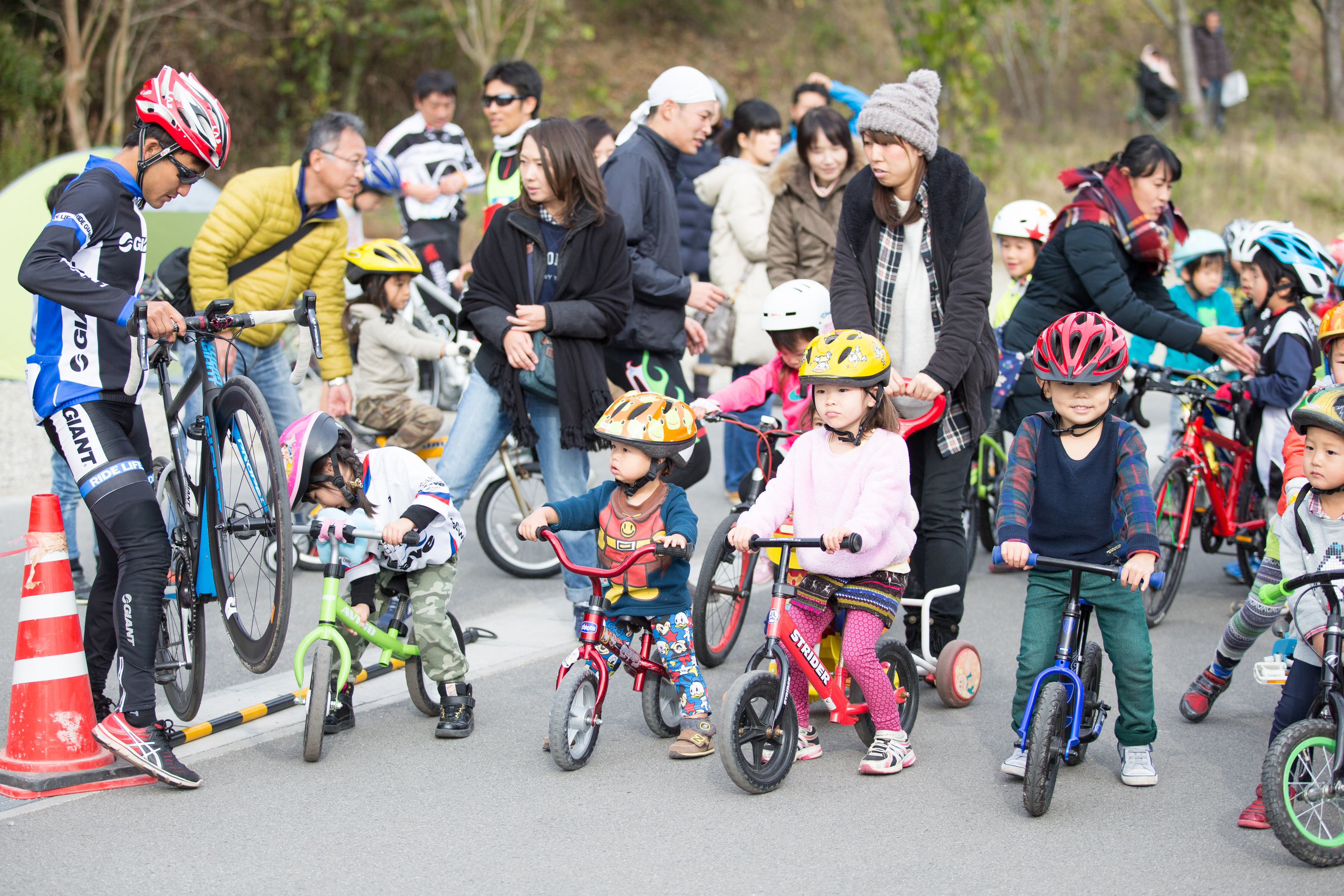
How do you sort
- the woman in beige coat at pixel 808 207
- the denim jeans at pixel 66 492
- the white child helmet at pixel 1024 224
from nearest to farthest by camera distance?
the denim jeans at pixel 66 492, the woman in beige coat at pixel 808 207, the white child helmet at pixel 1024 224

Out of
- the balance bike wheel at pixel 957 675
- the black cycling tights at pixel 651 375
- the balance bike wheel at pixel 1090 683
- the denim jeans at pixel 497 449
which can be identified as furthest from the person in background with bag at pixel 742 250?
the balance bike wheel at pixel 1090 683

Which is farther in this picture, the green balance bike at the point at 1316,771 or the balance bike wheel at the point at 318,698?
the balance bike wheel at the point at 318,698

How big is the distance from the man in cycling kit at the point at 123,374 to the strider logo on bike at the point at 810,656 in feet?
6.88

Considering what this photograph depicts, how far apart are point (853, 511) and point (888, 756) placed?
88cm

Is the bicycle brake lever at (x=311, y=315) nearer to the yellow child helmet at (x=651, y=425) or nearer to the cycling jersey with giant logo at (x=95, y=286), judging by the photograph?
the cycling jersey with giant logo at (x=95, y=286)

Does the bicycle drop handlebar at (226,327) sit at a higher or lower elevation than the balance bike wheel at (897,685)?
higher

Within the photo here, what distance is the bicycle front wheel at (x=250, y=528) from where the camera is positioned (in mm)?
4691

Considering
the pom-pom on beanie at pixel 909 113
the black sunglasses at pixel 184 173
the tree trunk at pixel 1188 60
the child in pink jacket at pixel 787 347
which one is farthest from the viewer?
the tree trunk at pixel 1188 60

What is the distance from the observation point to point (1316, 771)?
436cm

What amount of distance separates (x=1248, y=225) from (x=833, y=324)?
3.07 m

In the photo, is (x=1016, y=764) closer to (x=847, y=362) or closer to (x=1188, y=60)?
(x=847, y=362)

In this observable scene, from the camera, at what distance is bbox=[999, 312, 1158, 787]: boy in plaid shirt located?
15.4 ft

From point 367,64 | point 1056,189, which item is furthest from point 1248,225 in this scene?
point 367,64

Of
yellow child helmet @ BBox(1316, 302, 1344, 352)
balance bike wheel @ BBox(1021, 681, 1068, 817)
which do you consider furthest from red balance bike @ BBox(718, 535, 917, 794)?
yellow child helmet @ BBox(1316, 302, 1344, 352)
